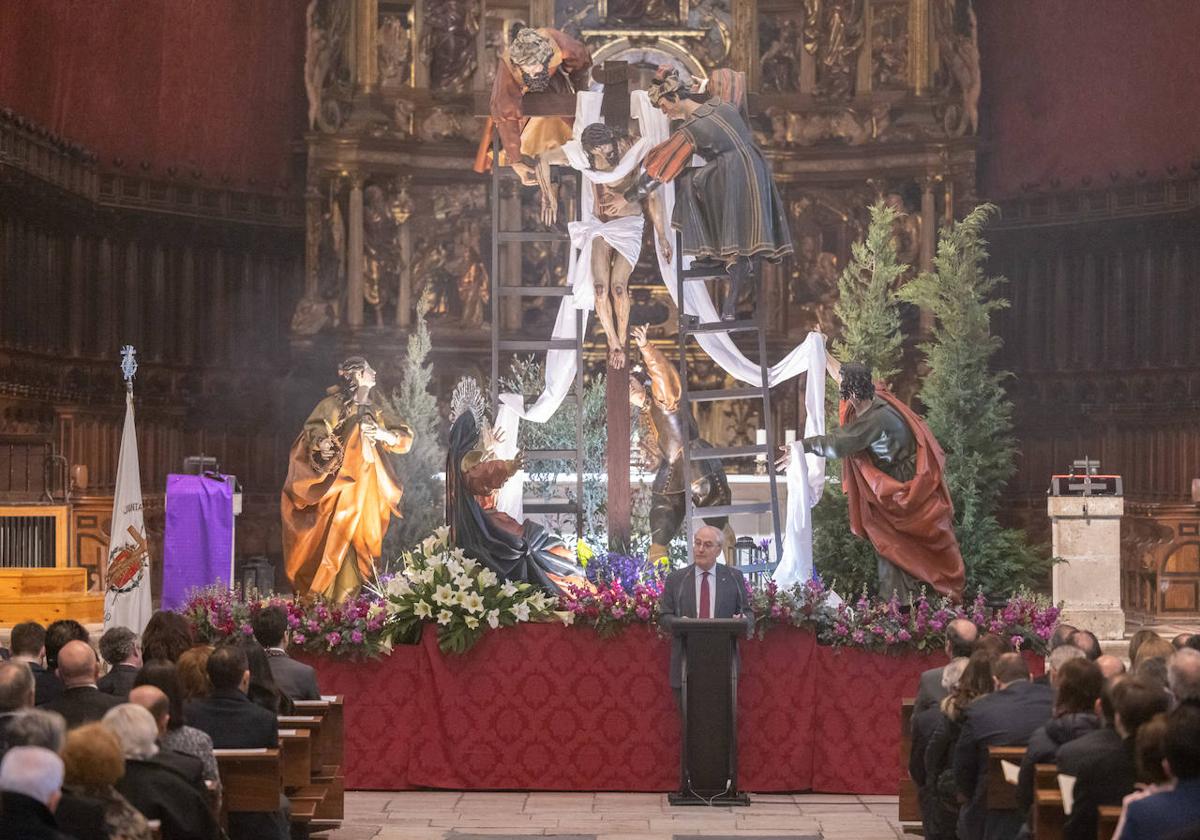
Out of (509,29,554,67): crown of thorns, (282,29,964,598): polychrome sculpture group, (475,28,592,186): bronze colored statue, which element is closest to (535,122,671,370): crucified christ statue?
(282,29,964,598): polychrome sculpture group

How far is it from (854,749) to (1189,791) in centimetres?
570

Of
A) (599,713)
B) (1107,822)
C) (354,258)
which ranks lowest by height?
(599,713)

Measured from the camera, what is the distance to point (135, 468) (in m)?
14.1

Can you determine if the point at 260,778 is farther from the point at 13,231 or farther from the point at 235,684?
the point at 13,231

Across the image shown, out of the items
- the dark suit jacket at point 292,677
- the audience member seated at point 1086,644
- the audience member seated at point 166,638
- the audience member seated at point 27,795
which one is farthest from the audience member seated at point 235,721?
the audience member seated at point 1086,644

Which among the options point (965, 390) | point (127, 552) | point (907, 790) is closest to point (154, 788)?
point (907, 790)

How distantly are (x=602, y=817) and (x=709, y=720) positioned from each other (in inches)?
32.5

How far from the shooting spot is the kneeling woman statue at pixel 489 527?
1116 cm

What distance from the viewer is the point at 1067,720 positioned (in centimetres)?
641

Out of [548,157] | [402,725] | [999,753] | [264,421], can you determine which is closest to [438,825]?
[402,725]

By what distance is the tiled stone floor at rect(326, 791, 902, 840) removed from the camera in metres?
9.26

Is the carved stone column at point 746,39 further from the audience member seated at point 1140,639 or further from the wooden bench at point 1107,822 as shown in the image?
the wooden bench at point 1107,822

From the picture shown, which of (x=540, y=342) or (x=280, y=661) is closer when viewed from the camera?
(x=280, y=661)

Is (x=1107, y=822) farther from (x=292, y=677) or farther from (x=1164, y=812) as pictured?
(x=292, y=677)
